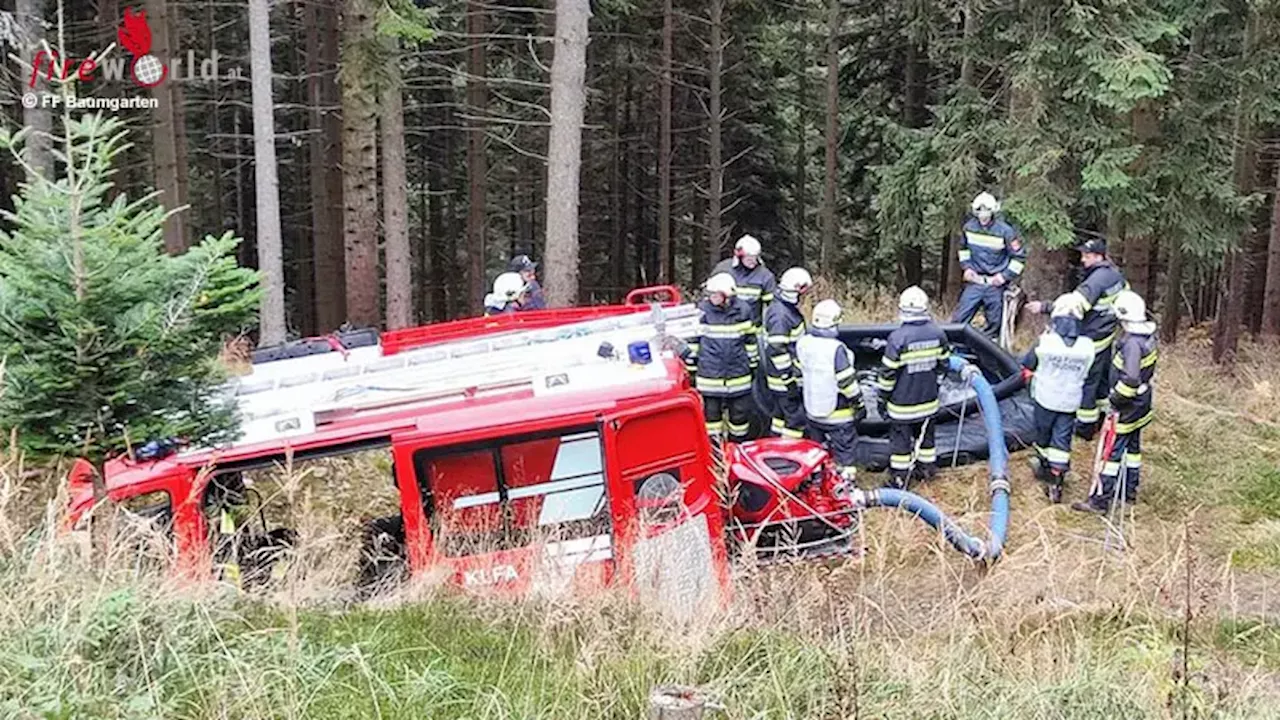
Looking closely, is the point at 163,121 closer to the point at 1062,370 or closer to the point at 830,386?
the point at 830,386

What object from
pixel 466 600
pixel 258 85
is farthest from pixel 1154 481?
pixel 258 85

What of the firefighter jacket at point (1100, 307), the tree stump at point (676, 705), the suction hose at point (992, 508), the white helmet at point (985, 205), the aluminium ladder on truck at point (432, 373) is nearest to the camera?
the tree stump at point (676, 705)

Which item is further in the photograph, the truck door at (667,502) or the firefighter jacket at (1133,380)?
the firefighter jacket at (1133,380)

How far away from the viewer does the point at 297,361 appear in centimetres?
763

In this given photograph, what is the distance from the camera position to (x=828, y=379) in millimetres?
8469

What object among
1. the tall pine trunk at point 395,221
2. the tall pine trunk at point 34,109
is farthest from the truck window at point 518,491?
the tall pine trunk at point 34,109

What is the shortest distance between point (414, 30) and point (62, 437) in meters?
8.25

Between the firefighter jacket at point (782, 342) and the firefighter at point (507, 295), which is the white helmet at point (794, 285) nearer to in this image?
the firefighter jacket at point (782, 342)

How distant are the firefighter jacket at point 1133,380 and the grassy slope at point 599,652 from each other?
2.60 m

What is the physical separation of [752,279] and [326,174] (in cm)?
1419

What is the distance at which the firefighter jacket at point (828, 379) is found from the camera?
8406mm

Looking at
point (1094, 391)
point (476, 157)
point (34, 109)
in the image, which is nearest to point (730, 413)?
point (1094, 391)

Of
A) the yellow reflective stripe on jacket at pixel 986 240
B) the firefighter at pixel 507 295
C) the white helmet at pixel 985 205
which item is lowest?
the firefighter at pixel 507 295

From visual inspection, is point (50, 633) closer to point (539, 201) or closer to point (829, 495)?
Answer: point (829, 495)
